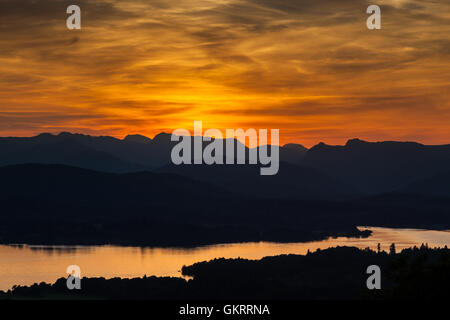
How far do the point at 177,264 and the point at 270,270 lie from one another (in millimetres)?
41071

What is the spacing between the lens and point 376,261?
175 metres

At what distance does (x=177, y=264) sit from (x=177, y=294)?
62126 millimetres
